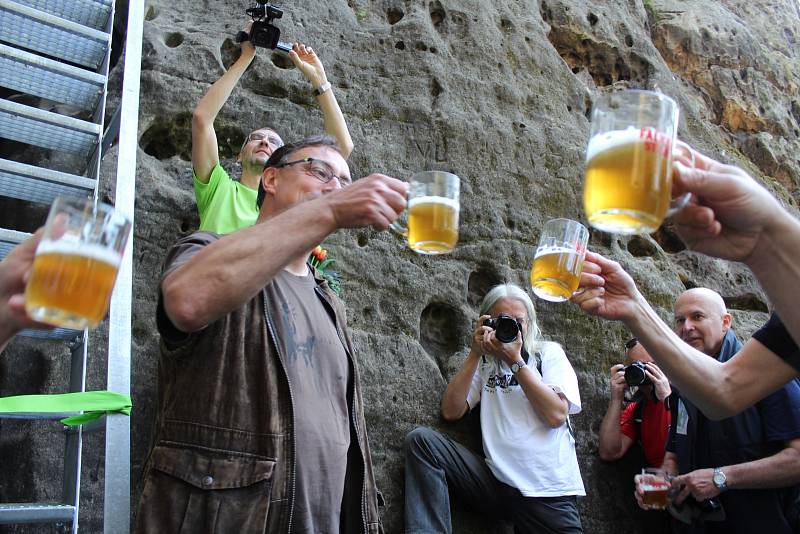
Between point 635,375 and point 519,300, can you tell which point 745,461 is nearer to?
point 635,375

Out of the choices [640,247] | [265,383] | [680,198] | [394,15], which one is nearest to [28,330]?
[265,383]

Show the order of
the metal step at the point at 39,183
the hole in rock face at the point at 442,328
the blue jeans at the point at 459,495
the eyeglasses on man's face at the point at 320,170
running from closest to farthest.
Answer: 1. the eyeglasses on man's face at the point at 320,170
2. the metal step at the point at 39,183
3. the blue jeans at the point at 459,495
4. the hole in rock face at the point at 442,328

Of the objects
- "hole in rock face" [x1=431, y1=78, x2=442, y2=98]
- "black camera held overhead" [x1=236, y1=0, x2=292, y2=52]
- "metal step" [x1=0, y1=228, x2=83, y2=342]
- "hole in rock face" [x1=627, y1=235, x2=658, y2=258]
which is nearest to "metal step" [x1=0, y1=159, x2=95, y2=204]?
"metal step" [x1=0, y1=228, x2=83, y2=342]

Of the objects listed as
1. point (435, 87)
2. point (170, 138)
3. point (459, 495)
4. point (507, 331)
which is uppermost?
point (170, 138)

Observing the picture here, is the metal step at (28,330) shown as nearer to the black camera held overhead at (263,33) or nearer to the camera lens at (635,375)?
the black camera held overhead at (263,33)

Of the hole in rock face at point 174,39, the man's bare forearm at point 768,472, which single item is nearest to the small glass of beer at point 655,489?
the man's bare forearm at point 768,472

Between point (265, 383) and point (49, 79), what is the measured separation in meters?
1.98

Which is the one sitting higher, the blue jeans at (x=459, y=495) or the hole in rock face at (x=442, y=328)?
the hole in rock face at (x=442, y=328)

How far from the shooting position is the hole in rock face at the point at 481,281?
197 inches

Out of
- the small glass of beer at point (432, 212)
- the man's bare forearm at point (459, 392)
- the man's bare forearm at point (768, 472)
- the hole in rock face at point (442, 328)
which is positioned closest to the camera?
the small glass of beer at point (432, 212)

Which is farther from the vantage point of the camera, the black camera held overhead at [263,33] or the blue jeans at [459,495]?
the black camera held overhead at [263,33]

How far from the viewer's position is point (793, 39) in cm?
883

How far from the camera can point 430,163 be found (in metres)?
5.22

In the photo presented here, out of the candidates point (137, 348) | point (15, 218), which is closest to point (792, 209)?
point (137, 348)
